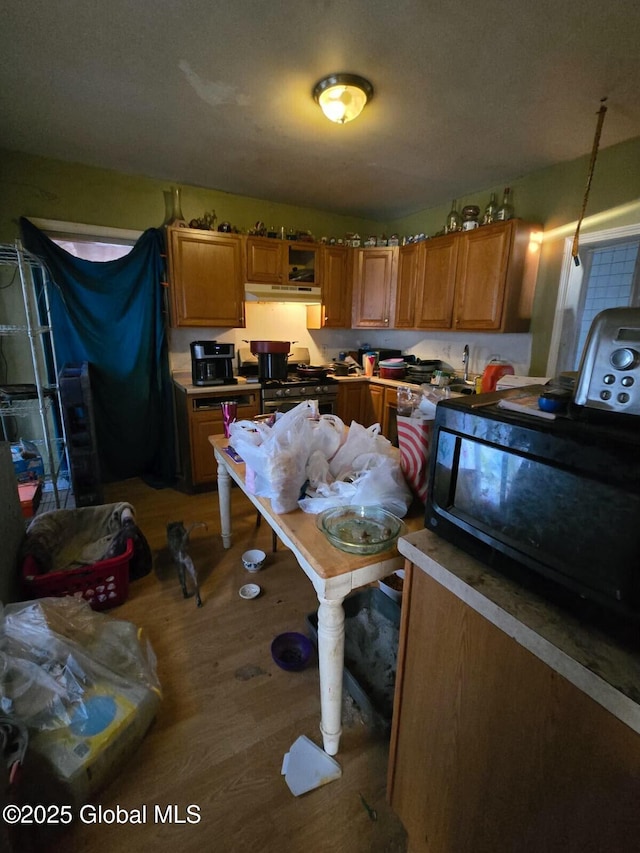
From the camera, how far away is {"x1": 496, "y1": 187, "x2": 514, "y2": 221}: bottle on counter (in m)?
2.85

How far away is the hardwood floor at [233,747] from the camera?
1036mm

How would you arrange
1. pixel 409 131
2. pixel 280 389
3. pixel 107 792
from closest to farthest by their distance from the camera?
pixel 107 792
pixel 409 131
pixel 280 389

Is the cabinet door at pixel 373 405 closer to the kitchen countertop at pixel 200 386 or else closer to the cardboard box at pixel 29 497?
the kitchen countertop at pixel 200 386

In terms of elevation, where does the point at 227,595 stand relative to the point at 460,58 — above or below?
below

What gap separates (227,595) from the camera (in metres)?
1.94

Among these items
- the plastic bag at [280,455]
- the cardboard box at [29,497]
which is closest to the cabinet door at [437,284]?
the plastic bag at [280,455]

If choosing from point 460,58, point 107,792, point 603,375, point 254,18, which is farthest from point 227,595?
point 460,58

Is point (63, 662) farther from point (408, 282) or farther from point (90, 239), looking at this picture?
point (408, 282)

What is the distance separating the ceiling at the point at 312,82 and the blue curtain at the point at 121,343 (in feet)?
2.24

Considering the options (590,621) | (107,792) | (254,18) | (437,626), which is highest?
(254,18)

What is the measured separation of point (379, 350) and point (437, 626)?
3571 millimetres

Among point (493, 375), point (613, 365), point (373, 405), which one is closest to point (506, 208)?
point (493, 375)

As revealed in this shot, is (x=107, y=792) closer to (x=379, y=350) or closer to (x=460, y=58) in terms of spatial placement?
(x=460, y=58)

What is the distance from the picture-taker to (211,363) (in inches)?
124
